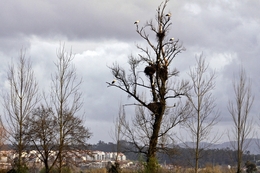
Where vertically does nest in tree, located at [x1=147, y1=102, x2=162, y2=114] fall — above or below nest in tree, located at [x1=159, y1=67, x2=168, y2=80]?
below

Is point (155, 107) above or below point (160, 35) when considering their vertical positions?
below

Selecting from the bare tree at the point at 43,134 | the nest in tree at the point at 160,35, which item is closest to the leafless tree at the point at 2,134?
the bare tree at the point at 43,134

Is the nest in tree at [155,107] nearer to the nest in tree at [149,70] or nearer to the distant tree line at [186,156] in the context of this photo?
the nest in tree at [149,70]

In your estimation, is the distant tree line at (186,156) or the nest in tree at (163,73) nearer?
the nest in tree at (163,73)

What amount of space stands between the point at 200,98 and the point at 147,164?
554 centimetres

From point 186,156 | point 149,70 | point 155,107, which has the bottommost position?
point 186,156

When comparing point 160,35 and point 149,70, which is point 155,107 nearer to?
point 149,70

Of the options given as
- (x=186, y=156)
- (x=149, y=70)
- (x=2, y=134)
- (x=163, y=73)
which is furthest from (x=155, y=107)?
(x=2, y=134)

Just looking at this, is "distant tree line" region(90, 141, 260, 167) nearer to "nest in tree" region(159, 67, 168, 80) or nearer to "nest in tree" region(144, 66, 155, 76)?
"nest in tree" region(159, 67, 168, 80)

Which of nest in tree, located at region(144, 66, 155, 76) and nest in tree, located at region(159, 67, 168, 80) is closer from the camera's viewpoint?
nest in tree, located at region(144, 66, 155, 76)

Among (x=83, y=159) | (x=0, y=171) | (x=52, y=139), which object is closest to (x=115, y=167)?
(x=83, y=159)

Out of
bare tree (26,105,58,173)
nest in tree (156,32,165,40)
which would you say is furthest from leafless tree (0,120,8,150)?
nest in tree (156,32,165,40)

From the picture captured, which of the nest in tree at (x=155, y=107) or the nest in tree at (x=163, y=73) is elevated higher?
the nest in tree at (x=163, y=73)

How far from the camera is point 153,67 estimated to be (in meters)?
25.1
